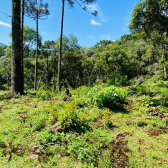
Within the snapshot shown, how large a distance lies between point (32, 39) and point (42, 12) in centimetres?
926

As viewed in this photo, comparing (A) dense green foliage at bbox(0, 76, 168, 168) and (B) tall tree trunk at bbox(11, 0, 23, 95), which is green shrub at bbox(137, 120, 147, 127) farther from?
(B) tall tree trunk at bbox(11, 0, 23, 95)

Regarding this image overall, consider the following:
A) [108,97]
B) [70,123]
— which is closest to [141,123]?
[108,97]

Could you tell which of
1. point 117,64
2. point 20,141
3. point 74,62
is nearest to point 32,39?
point 74,62


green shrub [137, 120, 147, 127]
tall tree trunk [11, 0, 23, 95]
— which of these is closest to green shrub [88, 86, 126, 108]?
green shrub [137, 120, 147, 127]

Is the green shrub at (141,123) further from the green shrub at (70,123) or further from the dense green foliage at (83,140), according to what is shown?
the green shrub at (70,123)

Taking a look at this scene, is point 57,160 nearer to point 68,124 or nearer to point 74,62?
point 68,124

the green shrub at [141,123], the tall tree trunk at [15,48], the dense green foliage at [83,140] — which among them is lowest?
the dense green foliage at [83,140]

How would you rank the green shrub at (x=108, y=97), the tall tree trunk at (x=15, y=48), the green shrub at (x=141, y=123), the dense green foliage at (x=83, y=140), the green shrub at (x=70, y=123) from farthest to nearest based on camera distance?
the tall tree trunk at (x=15, y=48), the green shrub at (x=108, y=97), the green shrub at (x=141, y=123), the green shrub at (x=70, y=123), the dense green foliage at (x=83, y=140)

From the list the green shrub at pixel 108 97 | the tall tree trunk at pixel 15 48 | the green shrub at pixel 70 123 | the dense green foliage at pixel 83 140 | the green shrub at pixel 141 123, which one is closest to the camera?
the dense green foliage at pixel 83 140

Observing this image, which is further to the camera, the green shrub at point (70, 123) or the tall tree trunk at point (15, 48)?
the tall tree trunk at point (15, 48)

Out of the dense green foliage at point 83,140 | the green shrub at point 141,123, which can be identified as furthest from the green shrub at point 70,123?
the green shrub at point 141,123

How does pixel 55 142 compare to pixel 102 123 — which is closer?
pixel 55 142

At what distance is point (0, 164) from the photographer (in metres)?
1.79

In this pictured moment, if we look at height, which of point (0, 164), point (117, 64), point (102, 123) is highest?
point (117, 64)
